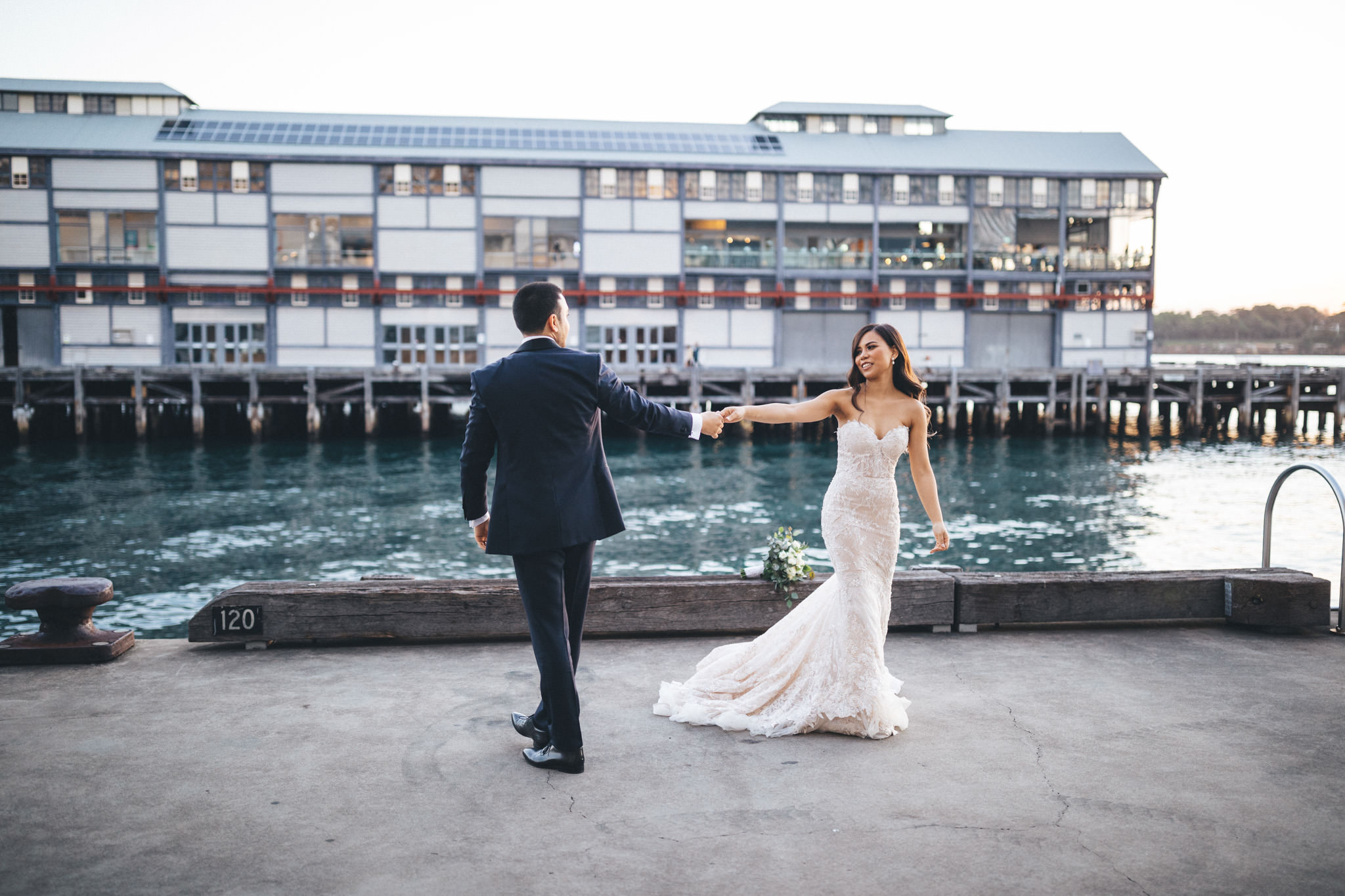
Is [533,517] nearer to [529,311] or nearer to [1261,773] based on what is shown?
[529,311]

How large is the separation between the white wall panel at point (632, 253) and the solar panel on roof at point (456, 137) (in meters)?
4.34

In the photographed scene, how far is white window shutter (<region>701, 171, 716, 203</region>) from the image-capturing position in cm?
4481

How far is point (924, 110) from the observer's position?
166 ft

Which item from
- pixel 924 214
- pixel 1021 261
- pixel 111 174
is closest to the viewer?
pixel 111 174

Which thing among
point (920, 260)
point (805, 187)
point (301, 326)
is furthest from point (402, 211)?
point (920, 260)

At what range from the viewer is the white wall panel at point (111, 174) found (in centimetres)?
4141

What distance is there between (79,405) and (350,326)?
10.8 meters

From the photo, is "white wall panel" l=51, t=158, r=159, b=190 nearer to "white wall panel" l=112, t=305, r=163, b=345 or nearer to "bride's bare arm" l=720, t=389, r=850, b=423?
"white wall panel" l=112, t=305, r=163, b=345

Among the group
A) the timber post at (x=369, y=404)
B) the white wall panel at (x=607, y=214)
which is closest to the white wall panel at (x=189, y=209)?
the timber post at (x=369, y=404)

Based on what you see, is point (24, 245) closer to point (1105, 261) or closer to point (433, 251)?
point (433, 251)

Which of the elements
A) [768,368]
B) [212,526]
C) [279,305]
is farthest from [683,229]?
[212,526]

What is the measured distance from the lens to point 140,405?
123 ft

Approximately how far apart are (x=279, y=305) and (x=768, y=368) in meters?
21.0

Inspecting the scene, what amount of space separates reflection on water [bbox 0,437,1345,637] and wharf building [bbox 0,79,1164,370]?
9.08 m
